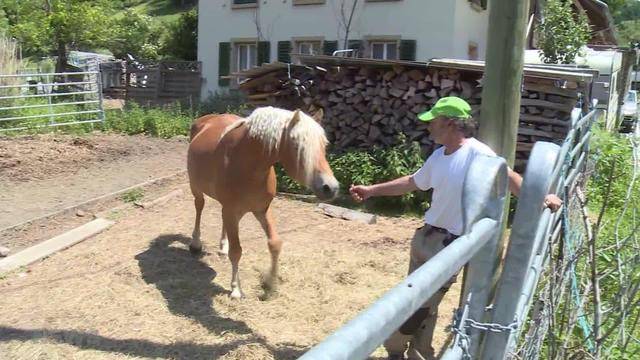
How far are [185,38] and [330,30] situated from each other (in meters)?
11.6

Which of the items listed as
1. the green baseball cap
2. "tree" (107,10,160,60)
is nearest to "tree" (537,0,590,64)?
the green baseball cap

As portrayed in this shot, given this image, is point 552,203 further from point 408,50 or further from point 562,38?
point 408,50

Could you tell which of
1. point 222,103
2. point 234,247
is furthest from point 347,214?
point 222,103

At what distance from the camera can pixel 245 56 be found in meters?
21.1

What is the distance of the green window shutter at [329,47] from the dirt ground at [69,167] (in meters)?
6.97

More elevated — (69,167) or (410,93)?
(410,93)

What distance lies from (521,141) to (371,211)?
2292 mm

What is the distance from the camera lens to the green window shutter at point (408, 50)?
1736 cm

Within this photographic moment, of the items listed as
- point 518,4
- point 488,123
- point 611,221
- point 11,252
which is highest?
point 518,4

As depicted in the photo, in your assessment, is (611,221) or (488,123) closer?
(488,123)

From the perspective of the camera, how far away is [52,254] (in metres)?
6.30

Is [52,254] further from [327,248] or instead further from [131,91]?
[131,91]

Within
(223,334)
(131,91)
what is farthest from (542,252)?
(131,91)

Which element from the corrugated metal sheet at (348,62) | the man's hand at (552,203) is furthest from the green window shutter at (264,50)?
the man's hand at (552,203)
